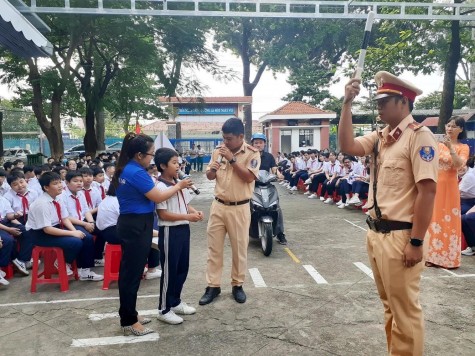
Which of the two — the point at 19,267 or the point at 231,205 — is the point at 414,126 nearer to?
the point at 231,205

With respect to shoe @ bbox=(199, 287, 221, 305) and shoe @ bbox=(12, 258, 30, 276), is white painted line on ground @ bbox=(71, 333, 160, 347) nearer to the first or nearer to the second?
shoe @ bbox=(199, 287, 221, 305)

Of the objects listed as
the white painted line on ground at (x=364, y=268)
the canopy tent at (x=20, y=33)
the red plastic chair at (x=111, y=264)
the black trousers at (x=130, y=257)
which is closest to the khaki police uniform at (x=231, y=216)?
the black trousers at (x=130, y=257)

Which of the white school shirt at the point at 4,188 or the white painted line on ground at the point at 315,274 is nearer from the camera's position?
the white painted line on ground at the point at 315,274

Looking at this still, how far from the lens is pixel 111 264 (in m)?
4.23

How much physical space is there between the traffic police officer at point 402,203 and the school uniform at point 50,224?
10.2 feet

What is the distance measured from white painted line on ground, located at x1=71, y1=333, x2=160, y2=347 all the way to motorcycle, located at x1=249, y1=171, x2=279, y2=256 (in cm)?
249

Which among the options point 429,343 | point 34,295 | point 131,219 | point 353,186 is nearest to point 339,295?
point 429,343

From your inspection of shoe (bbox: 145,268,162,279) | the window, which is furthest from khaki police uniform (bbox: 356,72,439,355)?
the window

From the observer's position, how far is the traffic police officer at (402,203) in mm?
2154

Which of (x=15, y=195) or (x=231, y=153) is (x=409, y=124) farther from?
(x=15, y=195)

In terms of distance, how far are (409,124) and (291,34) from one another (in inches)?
1048

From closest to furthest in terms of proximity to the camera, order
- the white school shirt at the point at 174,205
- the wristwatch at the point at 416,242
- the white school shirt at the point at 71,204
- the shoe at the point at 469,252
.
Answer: the wristwatch at the point at 416,242
the white school shirt at the point at 174,205
the white school shirt at the point at 71,204
the shoe at the point at 469,252

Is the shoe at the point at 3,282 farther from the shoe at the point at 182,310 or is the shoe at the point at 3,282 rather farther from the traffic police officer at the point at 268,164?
the traffic police officer at the point at 268,164

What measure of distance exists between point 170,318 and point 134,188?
3.67 ft
